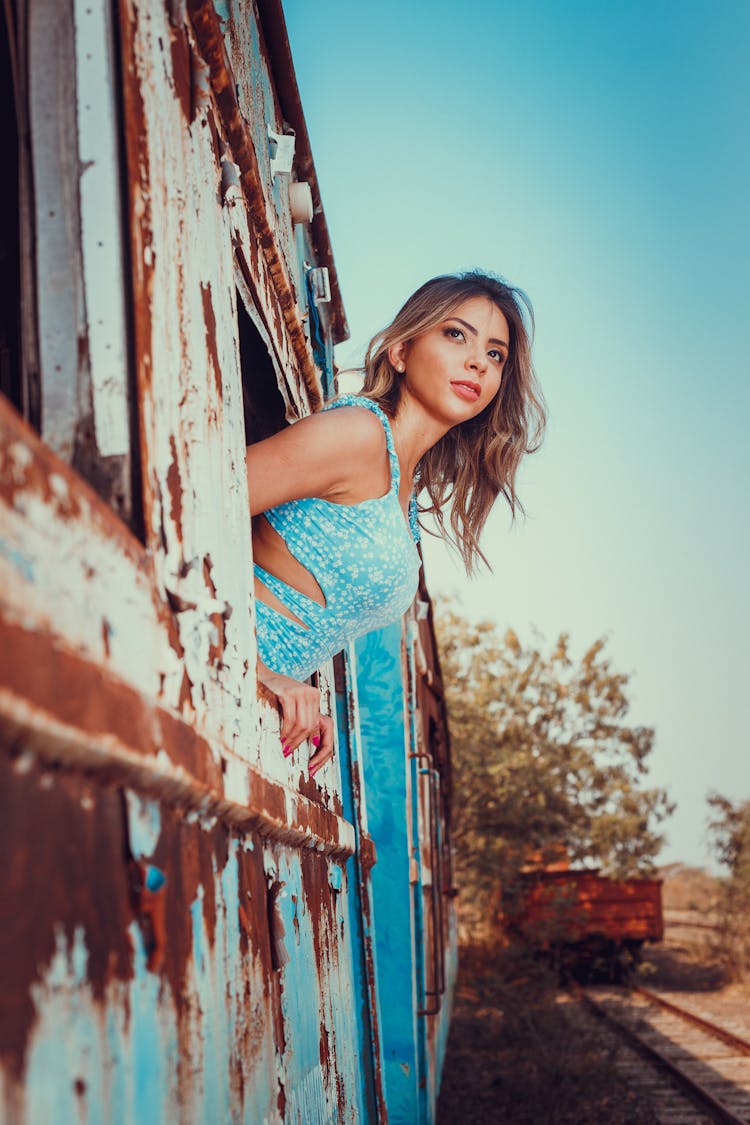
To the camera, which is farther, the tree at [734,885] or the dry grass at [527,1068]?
the tree at [734,885]

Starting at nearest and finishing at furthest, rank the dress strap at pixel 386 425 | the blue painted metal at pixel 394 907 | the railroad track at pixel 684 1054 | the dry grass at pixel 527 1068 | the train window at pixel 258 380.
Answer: the dress strap at pixel 386 425, the train window at pixel 258 380, the blue painted metal at pixel 394 907, the dry grass at pixel 527 1068, the railroad track at pixel 684 1054

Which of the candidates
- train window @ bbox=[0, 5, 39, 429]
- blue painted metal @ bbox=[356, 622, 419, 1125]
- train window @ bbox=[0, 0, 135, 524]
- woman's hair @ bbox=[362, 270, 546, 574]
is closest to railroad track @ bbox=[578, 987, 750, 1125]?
blue painted metal @ bbox=[356, 622, 419, 1125]

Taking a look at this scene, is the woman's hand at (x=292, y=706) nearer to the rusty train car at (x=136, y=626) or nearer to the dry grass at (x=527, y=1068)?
the rusty train car at (x=136, y=626)

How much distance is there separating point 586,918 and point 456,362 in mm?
17270

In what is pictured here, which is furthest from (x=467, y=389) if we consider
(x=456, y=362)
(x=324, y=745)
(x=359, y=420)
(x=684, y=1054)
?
(x=684, y=1054)

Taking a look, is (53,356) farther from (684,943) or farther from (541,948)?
(684,943)

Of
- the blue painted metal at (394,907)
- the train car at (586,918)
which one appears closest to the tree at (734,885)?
the train car at (586,918)

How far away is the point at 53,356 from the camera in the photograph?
1089 millimetres

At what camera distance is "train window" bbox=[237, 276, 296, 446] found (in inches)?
101

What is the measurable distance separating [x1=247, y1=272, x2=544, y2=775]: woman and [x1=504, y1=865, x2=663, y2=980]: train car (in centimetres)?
1621

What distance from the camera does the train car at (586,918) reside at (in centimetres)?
1794

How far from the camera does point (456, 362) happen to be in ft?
8.88

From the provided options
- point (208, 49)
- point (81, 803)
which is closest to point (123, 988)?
point (81, 803)

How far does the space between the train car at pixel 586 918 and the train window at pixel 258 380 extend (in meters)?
16.2
